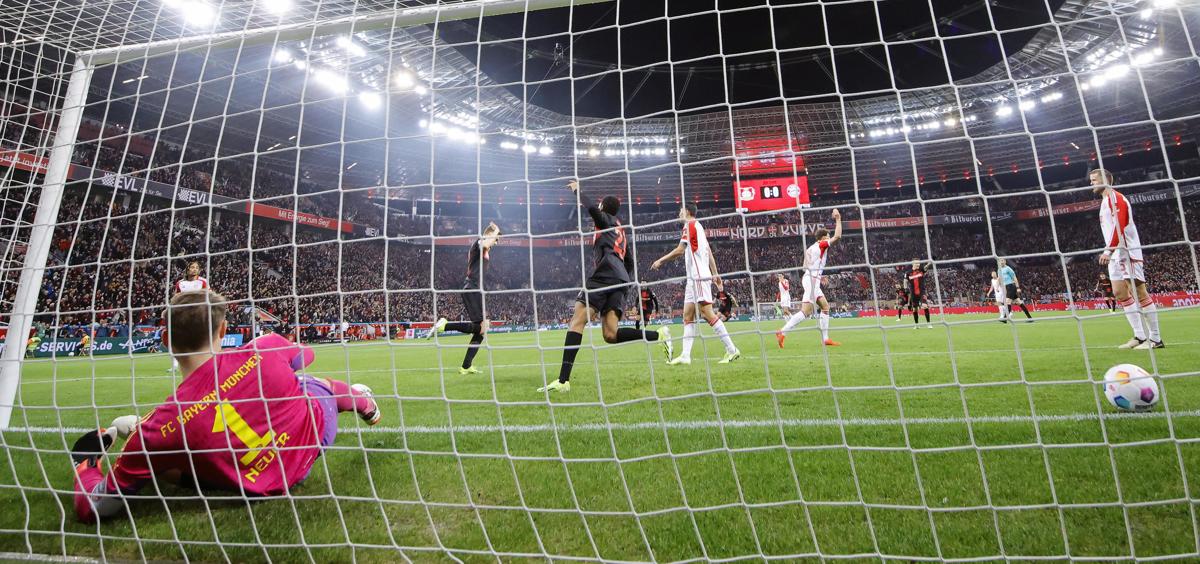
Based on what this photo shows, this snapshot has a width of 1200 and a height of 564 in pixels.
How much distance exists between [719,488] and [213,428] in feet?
6.72

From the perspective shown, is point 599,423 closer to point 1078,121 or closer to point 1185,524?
point 1185,524

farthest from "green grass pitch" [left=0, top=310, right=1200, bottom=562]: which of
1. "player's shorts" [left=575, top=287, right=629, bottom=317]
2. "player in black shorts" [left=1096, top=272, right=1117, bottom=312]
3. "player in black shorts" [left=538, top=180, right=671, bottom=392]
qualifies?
"player in black shorts" [left=1096, top=272, right=1117, bottom=312]

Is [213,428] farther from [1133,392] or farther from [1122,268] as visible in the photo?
[1122,268]

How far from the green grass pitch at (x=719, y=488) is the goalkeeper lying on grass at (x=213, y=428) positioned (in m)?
0.14

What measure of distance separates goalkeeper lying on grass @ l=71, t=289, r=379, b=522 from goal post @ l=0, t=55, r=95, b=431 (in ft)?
4.88

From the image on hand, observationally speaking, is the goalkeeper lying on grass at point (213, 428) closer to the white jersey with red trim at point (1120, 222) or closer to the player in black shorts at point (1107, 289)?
the white jersey with red trim at point (1120, 222)

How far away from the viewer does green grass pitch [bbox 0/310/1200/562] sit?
1715 mm

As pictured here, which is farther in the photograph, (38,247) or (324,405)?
(38,247)

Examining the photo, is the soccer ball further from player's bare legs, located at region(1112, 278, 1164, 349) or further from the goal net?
player's bare legs, located at region(1112, 278, 1164, 349)

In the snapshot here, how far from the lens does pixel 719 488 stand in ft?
7.08

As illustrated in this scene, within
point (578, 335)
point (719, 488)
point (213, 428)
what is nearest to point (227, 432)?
point (213, 428)

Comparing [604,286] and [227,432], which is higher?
[604,286]

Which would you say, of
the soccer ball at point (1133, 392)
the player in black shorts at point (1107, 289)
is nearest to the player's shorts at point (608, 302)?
the soccer ball at point (1133, 392)

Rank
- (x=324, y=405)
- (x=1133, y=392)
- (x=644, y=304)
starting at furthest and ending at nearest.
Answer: (x=644, y=304), (x=1133, y=392), (x=324, y=405)
